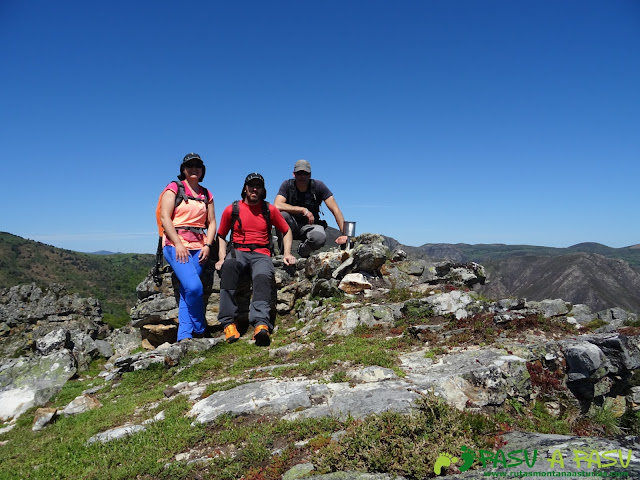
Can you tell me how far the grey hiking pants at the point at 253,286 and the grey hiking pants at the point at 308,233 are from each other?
200cm

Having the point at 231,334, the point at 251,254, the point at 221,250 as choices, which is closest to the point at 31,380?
the point at 231,334

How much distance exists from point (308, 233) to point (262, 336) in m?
4.16

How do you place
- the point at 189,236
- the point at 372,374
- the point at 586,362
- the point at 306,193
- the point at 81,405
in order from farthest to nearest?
the point at 306,193 → the point at 189,236 → the point at 81,405 → the point at 586,362 → the point at 372,374

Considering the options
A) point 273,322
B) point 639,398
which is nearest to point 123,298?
point 273,322

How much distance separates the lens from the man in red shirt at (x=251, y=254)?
33.6 ft

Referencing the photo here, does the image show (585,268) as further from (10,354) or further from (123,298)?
(123,298)

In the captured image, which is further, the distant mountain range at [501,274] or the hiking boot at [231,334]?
the distant mountain range at [501,274]

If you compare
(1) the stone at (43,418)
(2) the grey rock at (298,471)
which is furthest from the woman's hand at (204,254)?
(2) the grey rock at (298,471)

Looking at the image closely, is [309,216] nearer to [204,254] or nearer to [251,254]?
[251,254]

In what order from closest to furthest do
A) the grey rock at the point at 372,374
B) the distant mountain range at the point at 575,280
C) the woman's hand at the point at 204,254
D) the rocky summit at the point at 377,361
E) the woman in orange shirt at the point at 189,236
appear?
the rocky summit at the point at 377,361
the grey rock at the point at 372,374
the woman in orange shirt at the point at 189,236
the woman's hand at the point at 204,254
the distant mountain range at the point at 575,280

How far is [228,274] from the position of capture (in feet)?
34.4

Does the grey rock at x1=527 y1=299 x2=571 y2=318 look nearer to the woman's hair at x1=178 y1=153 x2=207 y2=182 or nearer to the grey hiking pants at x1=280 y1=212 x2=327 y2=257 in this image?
the grey hiking pants at x1=280 y1=212 x2=327 y2=257

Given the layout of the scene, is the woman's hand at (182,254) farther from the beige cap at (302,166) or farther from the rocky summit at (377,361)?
the beige cap at (302,166)

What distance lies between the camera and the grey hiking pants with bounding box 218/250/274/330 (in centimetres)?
1020
